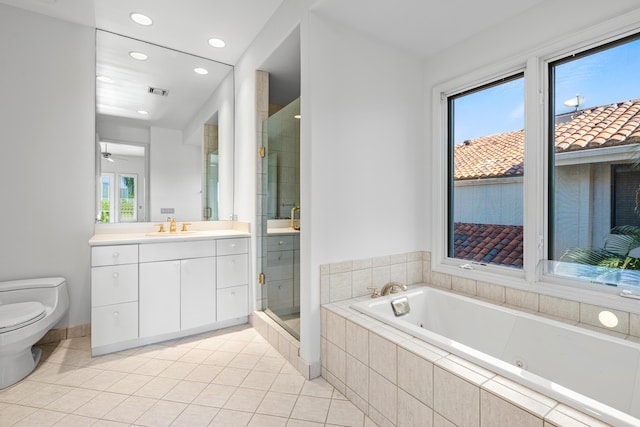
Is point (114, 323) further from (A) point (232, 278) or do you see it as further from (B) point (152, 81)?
(B) point (152, 81)

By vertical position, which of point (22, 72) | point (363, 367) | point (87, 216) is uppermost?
point (22, 72)

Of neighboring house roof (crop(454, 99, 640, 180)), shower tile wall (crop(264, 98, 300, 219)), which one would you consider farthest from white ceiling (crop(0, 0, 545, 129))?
neighboring house roof (crop(454, 99, 640, 180))

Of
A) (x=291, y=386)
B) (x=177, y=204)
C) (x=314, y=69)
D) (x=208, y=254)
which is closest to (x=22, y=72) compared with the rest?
(x=177, y=204)

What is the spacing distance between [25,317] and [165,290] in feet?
→ 2.64

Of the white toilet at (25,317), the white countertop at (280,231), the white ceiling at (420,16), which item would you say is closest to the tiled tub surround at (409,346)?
the white countertop at (280,231)

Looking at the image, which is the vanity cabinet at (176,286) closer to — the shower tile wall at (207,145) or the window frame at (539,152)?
the shower tile wall at (207,145)

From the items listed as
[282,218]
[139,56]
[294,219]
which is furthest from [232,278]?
[139,56]

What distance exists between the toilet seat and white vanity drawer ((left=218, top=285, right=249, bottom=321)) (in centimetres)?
119

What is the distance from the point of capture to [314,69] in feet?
6.33

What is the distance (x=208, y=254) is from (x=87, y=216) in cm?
107

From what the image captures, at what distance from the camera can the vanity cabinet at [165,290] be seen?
2211 millimetres

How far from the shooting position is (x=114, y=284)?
2230 millimetres

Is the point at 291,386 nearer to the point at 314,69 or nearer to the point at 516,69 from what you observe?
the point at 314,69

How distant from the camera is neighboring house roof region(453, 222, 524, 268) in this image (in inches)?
81.5
